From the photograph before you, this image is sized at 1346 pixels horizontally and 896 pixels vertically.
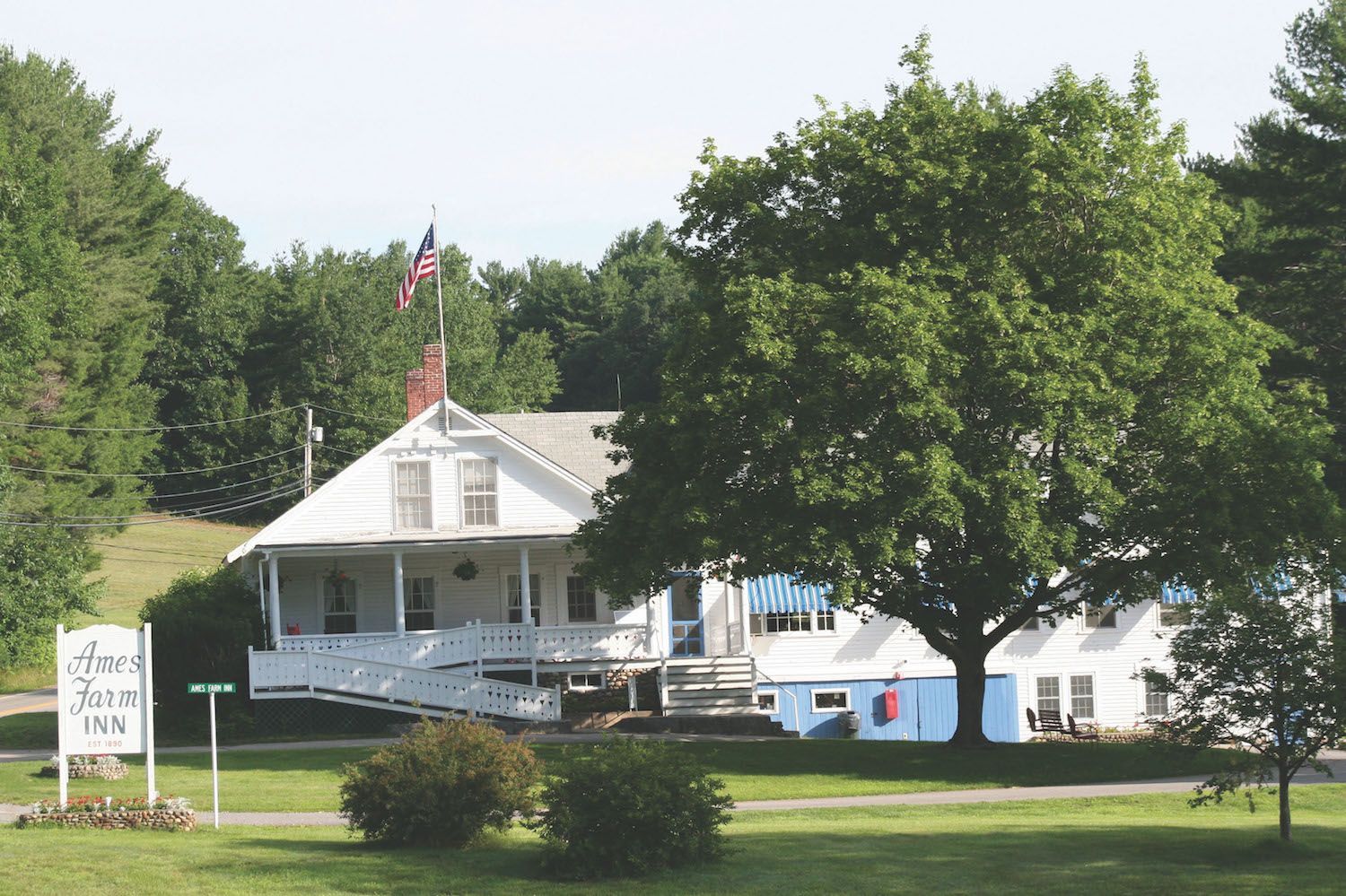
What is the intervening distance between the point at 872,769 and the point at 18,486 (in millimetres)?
40770

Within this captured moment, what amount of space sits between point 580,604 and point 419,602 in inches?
167

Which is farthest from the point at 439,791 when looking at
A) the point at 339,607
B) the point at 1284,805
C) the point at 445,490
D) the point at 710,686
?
the point at 339,607

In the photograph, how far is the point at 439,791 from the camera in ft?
57.2

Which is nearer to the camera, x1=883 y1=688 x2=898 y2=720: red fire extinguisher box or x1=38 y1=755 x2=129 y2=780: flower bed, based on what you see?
x1=38 y1=755 x2=129 y2=780: flower bed

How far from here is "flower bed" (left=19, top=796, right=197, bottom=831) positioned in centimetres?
1875

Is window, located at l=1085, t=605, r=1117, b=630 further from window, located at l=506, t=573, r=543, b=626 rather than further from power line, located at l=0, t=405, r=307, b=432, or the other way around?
power line, located at l=0, t=405, r=307, b=432

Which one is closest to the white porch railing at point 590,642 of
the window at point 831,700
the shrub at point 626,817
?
the window at point 831,700

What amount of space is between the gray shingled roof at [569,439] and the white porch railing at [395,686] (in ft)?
24.3

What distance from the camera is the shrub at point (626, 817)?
15875mm

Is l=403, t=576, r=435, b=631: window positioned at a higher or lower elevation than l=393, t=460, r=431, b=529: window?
lower

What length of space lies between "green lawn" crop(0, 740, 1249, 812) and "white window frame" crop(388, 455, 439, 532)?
802 centimetres

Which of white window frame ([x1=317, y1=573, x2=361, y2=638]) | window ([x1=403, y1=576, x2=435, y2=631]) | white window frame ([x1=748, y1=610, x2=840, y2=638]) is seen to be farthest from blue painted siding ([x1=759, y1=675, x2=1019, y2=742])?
white window frame ([x1=317, y1=573, x2=361, y2=638])

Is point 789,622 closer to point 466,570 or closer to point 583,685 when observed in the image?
point 583,685

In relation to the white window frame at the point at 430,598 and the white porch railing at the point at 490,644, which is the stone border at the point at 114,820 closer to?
the white porch railing at the point at 490,644
